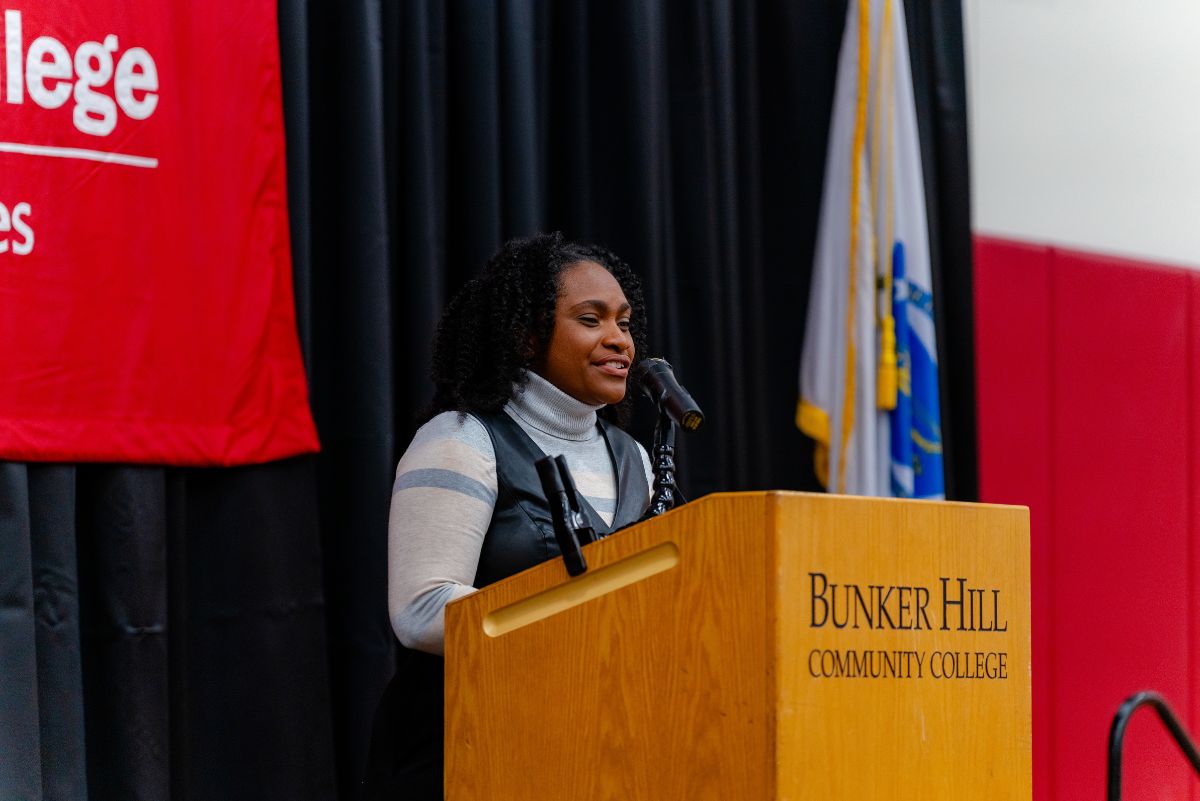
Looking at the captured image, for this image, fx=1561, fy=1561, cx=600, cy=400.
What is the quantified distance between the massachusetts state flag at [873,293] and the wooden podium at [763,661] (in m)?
2.11

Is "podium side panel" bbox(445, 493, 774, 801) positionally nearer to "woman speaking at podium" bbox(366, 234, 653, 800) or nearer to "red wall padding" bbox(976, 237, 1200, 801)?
"woman speaking at podium" bbox(366, 234, 653, 800)

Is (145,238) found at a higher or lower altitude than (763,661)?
higher

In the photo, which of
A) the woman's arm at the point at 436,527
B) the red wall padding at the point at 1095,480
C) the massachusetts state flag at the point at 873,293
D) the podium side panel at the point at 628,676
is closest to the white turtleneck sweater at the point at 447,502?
the woman's arm at the point at 436,527

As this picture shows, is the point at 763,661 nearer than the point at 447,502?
Yes

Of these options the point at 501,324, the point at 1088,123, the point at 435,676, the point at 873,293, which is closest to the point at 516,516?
the point at 435,676

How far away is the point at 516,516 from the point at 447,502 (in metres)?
0.10

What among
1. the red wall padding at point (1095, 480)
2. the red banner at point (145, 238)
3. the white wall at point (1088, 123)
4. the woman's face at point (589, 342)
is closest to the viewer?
the woman's face at point (589, 342)

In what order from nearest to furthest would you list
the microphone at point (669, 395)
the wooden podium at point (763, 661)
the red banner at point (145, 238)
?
the wooden podium at point (763, 661)
the microphone at point (669, 395)
the red banner at point (145, 238)

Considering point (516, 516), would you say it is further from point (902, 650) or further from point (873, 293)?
point (873, 293)

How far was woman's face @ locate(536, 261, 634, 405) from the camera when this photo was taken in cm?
210

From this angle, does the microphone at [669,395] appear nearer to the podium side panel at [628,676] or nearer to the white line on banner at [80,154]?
the podium side panel at [628,676]

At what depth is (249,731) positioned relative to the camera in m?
2.89

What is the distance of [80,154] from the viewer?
274cm

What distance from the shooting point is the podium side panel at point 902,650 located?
1.40 meters
